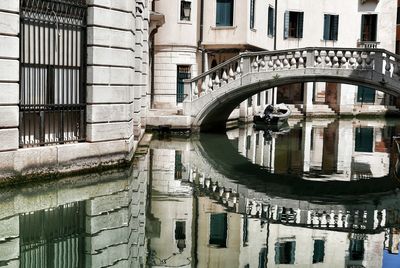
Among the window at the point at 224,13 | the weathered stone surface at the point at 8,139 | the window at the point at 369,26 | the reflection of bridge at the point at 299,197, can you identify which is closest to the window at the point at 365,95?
the window at the point at 369,26

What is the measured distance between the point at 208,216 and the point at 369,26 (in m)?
33.6

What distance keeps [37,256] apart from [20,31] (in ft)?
17.3

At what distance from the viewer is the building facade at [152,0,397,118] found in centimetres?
2812

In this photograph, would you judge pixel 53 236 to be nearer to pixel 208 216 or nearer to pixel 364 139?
pixel 208 216

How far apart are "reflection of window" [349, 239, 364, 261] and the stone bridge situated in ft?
38.0

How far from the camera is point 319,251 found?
27.6ft

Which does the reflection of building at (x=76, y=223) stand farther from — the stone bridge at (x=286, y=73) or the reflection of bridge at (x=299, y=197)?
the stone bridge at (x=286, y=73)

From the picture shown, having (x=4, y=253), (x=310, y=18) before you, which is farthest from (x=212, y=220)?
(x=310, y=18)

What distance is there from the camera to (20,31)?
38.1 feet

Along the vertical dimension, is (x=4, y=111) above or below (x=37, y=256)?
above

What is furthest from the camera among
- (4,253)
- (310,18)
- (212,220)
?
(310,18)

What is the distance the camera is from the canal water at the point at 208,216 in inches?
316

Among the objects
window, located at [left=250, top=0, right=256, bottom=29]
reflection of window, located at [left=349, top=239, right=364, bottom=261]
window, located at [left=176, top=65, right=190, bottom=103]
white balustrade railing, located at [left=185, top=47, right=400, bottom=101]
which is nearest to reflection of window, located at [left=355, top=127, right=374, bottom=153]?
white balustrade railing, located at [left=185, top=47, right=400, bottom=101]

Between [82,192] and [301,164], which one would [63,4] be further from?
[301,164]
